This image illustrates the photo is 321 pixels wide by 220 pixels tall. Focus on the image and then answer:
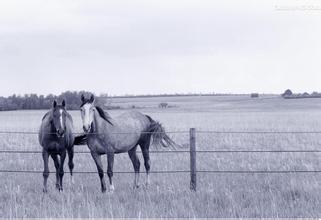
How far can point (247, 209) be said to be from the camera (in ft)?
24.9

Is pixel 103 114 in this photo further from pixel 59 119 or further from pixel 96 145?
pixel 59 119

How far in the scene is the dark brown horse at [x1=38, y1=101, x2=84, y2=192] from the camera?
9.95 metres

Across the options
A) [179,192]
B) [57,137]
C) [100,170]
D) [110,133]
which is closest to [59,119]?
[57,137]

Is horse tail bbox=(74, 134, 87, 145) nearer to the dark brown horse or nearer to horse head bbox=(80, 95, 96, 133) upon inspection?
the dark brown horse

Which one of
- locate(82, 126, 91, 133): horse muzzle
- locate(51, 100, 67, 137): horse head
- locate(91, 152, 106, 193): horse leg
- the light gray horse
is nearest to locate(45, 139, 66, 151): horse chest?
locate(51, 100, 67, 137): horse head

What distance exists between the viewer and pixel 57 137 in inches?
412

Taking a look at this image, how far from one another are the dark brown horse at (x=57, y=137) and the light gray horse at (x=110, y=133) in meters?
0.62

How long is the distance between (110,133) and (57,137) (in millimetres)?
1182

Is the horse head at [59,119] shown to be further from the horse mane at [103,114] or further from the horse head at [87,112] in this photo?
the horse mane at [103,114]

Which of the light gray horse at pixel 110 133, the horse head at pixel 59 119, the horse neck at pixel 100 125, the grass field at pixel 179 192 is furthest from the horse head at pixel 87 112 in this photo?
the grass field at pixel 179 192

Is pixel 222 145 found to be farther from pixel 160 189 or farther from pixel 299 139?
pixel 160 189

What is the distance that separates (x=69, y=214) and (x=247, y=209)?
271 centimetres

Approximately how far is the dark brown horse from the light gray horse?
0.62 metres

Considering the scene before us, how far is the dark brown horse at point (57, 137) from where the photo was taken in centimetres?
995
